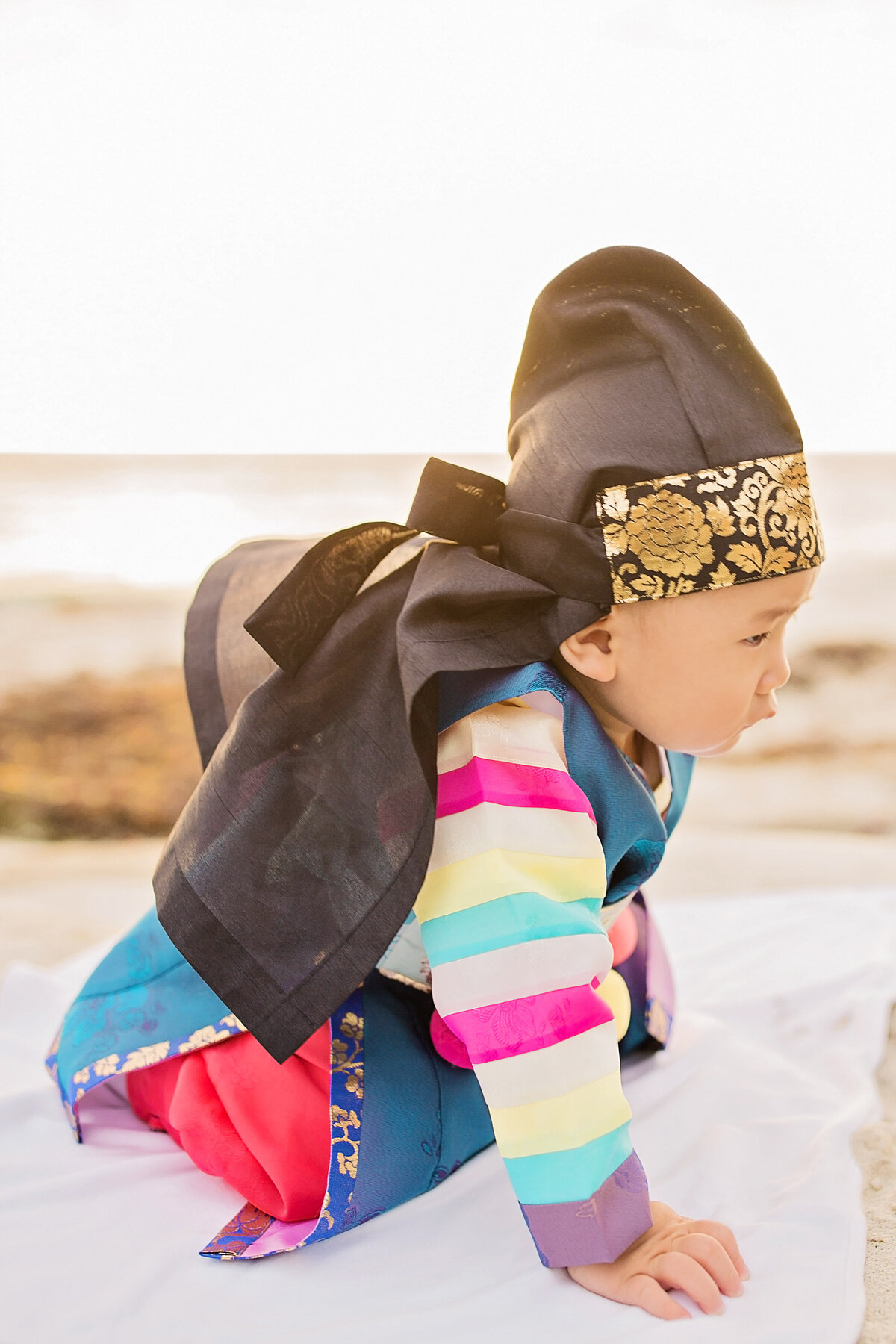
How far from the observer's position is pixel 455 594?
755 mm

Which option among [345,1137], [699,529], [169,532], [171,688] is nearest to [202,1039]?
[345,1137]

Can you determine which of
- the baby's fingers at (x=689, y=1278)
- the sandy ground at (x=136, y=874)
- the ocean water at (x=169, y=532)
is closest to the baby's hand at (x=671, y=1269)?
the baby's fingers at (x=689, y=1278)

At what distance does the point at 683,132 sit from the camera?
225 inches

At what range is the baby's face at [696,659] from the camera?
0.77m

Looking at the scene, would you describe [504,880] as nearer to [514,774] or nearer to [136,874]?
[514,774]

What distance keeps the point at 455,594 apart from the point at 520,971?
0.88 ft

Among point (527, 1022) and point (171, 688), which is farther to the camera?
point (171, 688)

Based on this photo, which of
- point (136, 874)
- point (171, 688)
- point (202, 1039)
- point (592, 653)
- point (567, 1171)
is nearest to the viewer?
point (567, 1171)

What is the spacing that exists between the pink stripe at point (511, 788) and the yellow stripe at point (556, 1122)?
193 millimetres

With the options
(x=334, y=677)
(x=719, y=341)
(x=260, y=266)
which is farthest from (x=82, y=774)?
(x=260, y=266)

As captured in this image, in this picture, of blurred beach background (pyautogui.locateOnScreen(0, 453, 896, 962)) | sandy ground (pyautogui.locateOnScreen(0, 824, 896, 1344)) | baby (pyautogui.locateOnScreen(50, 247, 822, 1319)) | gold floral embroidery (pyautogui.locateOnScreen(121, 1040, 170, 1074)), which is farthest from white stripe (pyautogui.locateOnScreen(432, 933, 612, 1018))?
blurred beach background (pyautogui.locateOnScreen(0, 453, 896, 962))

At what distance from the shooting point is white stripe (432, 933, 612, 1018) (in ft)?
2.35

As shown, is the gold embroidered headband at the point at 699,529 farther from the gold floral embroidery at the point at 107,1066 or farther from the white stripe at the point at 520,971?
the gold floral embroidery at the point at 107,1066

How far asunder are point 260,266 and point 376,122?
1025mm
